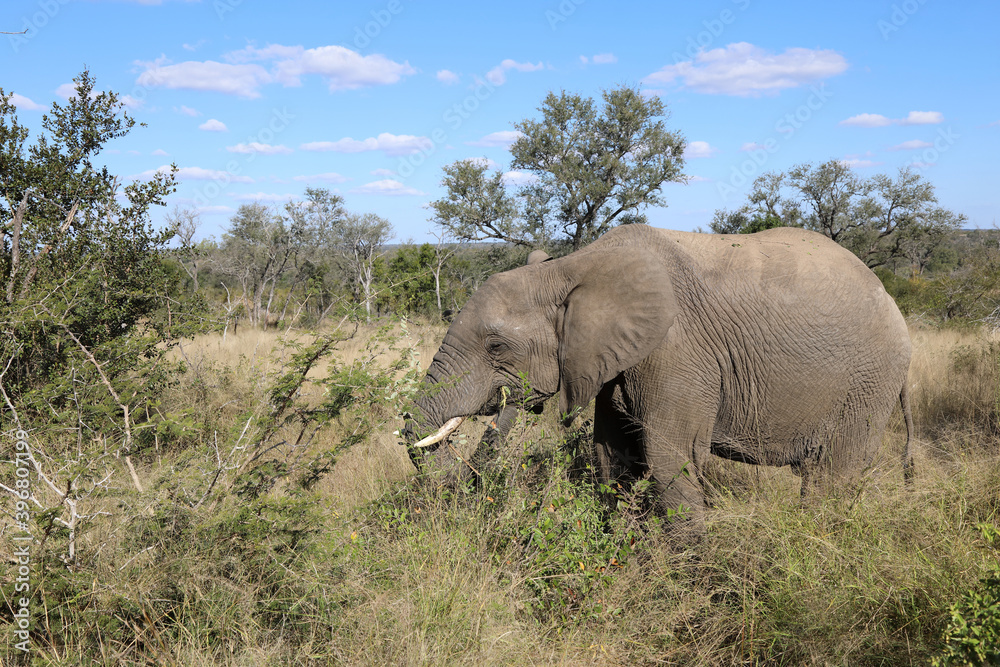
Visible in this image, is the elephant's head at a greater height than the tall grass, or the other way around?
the elephant's head

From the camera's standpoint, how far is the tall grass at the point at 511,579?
3135 mm

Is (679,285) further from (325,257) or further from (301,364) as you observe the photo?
(325,257)

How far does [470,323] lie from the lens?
4758mm

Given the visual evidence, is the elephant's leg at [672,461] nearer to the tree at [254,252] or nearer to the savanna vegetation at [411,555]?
the savanna vegetation at [411,555]

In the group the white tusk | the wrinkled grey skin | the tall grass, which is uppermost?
the wrinkled grey skin

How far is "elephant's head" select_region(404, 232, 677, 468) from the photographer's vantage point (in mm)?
4473

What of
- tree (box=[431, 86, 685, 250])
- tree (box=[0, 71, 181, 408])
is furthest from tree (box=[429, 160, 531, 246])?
tree (box=[0, 71, 181, 408])

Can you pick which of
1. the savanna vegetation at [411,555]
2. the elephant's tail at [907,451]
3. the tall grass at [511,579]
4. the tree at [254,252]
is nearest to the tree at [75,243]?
the savanna vegetation at [411,555]

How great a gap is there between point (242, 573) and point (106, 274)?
460 cm

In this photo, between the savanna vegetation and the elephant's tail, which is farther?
the elephant's tail

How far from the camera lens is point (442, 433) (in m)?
4.63

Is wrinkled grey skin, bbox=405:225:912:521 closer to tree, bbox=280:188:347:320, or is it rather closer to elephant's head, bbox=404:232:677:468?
elephant's head, bbox=404:232:677:468

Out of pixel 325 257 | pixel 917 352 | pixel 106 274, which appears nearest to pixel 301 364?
pixel 106 274

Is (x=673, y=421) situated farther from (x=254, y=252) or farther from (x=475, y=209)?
(x=254, y=252)
